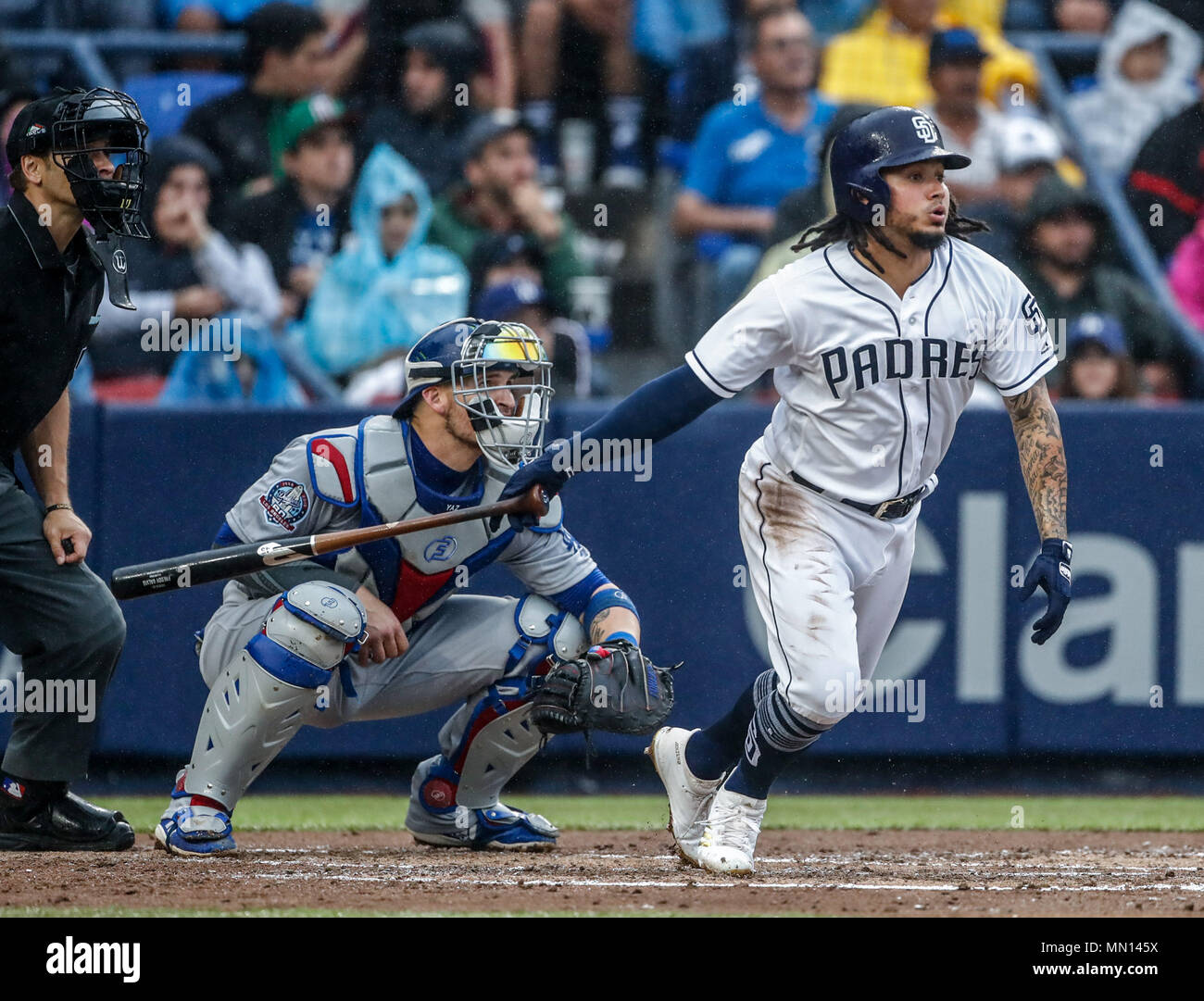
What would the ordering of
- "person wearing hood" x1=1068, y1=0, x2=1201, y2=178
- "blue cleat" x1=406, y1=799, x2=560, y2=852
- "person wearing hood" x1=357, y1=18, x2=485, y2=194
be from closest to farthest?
1. "blue cleat" x1=406, y1=799, x2=560, y2=852
2. "person wearing hood" x1=357, y1=18, x2=485, y2=194
3. "person wearing hood" x1=1068, y1=0, x2=1201, y2=178

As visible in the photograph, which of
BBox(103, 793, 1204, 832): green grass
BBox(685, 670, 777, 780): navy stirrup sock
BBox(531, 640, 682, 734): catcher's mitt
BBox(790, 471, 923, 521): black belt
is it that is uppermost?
BBox(790, 471, 923, 521): black belt

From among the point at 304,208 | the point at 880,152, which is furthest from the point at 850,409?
the point at 304,208

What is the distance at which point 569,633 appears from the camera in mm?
4934

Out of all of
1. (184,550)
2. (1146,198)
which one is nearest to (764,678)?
(184,550)

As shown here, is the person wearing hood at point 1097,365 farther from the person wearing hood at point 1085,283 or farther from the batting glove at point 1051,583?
the batting glove at point 1051,583

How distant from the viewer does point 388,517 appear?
4848 mm

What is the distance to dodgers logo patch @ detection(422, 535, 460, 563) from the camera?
4.89 meters

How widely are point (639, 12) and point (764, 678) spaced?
18.4 ft

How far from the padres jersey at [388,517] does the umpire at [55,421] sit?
20.6 inches

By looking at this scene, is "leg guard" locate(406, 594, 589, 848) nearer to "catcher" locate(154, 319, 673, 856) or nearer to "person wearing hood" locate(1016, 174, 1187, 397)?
"catcher" locate(154, 319, 673, 856)

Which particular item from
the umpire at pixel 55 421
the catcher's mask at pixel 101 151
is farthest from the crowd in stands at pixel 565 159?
the catcher's mask at pixel 101 151

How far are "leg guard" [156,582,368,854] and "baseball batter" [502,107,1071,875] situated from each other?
58 cm

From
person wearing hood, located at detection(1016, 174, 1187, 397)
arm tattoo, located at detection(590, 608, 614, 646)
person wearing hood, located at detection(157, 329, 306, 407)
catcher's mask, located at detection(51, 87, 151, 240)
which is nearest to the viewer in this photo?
catcher's mask, located at detection(51, 87, 151, 240)

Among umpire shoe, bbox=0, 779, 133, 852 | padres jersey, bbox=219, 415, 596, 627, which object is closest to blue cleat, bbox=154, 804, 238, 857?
umpire shoe, bbox=0, 779, 133, 852
